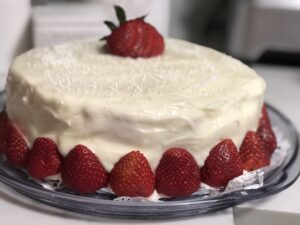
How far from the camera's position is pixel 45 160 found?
78cm

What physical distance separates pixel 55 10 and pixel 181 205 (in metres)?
0.67

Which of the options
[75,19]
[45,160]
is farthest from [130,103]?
[75,19]

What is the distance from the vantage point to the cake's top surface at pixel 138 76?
79cm

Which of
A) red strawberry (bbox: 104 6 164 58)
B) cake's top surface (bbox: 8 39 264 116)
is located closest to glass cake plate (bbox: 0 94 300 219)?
cake's top surface (bbox: 8 39 264 116)

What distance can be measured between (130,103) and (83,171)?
0.11 metres

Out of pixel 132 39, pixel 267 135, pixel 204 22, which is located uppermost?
pixel 132 39

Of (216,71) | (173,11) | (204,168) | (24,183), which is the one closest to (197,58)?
(216,71)

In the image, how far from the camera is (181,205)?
0.74 m

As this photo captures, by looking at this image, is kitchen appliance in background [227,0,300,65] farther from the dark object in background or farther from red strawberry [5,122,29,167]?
red strawberry [5,122,29,167]

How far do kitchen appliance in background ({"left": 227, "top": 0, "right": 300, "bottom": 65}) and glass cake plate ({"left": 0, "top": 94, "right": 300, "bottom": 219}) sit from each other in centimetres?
64

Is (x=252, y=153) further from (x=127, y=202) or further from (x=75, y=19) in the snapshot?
(x=75, y=19)

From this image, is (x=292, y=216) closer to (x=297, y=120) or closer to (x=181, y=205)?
(x=181, y=205)

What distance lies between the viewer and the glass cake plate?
733mm

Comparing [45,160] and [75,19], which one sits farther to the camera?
[75,19]
